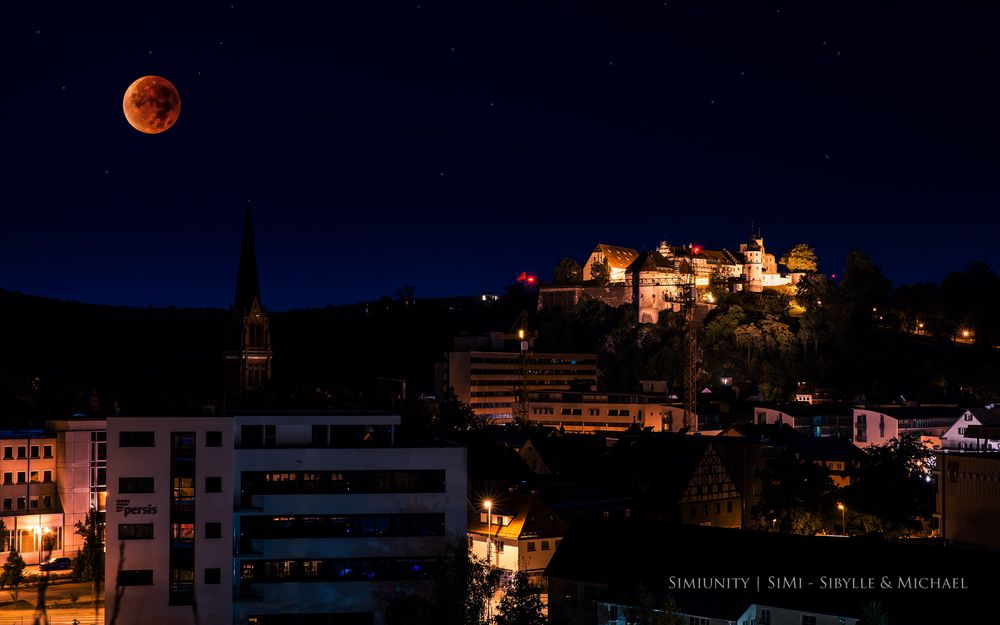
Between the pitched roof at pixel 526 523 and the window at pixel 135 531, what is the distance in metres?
16.2

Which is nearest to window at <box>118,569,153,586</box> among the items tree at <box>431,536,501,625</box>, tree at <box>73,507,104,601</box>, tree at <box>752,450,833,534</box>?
tree at <box>431,536,501,625</box>

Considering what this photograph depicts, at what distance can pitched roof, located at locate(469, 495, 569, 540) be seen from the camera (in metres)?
53.5

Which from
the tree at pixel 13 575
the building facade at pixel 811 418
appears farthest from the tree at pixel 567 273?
the tree at pixel 13 575

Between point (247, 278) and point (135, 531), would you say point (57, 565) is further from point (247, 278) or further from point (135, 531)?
point (247, 278)

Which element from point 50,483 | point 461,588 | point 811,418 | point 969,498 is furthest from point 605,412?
point 461,588

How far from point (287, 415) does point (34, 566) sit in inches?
983

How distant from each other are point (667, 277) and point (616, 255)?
15344mm

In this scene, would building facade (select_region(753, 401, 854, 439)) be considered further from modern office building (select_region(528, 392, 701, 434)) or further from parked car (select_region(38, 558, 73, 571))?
parked car (select_region(38, 558, 73, 571))

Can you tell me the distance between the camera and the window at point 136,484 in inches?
1660

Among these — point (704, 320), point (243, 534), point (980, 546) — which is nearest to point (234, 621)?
point (243, 534)

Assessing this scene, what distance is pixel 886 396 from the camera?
118500mm

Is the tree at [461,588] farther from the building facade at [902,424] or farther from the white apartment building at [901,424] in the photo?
the white apartment building at [901,424]

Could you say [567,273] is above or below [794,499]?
above

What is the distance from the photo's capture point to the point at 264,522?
4306cm
